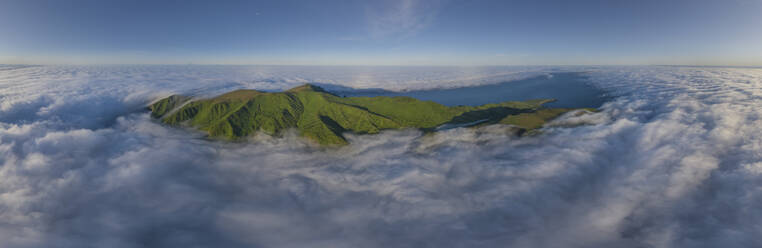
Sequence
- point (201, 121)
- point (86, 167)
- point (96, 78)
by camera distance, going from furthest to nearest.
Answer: point (96, 78) → point (201, 121) → point (86, 167)

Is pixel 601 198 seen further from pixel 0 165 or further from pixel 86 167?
pixel 0 165

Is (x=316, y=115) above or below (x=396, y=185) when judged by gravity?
above

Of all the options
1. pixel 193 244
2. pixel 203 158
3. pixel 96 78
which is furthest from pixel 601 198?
pixel 96 78

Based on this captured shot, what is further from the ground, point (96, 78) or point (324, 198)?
point (96, 78)

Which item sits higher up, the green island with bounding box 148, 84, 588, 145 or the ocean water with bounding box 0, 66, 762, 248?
the green island with bounding box 148, 84, 588, 145

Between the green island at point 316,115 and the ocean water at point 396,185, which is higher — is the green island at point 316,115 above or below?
above

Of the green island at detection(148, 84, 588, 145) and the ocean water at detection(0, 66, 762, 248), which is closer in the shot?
the ocean water at detection(0, 66, 762, 248)

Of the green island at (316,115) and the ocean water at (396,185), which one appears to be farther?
the green island at (316,115)

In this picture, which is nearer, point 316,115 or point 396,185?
point 396,185
